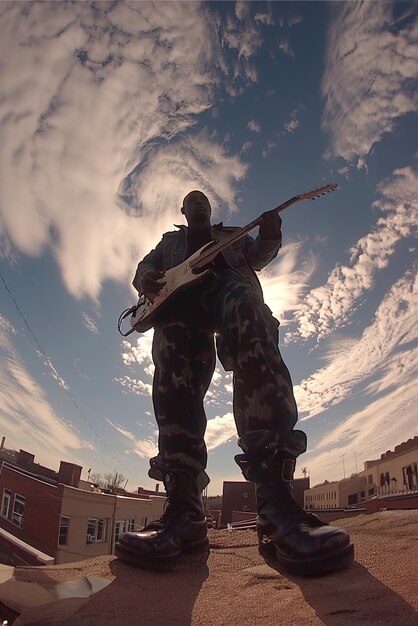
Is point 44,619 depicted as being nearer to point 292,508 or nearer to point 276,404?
point 292,508

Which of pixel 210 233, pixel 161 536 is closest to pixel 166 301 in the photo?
pixel 210 233

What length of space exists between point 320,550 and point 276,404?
1.86ft

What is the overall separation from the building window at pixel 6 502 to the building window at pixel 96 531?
209 inches

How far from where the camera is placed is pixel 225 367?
6.56 ft

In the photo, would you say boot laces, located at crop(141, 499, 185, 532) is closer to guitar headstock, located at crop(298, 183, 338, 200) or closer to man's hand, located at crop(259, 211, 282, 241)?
man's hand, located at crop(259, 211, 282, 241)

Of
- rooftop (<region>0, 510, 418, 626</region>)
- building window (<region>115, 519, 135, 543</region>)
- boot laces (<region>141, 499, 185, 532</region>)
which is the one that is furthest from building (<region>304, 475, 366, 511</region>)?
rooftop (<region>0, 510, 418, 626</region>)

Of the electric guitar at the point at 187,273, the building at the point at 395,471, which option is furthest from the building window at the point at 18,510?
the electric guitar at the point at 187,273

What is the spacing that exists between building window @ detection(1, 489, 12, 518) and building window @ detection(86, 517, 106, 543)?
17.4 feet

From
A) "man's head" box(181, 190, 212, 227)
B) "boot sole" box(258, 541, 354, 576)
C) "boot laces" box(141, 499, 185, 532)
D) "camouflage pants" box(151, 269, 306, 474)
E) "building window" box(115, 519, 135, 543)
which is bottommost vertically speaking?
"building window" box(115, 519, 135, 543)

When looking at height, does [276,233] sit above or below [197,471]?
above

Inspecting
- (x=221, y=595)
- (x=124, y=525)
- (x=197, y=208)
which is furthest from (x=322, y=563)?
(x=124, y=525)

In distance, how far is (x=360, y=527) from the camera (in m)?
2.41

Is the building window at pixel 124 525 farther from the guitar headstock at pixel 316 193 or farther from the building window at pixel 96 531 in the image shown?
the guitar headstock at pixel 316 193

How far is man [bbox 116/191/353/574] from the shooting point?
5.18 feet
